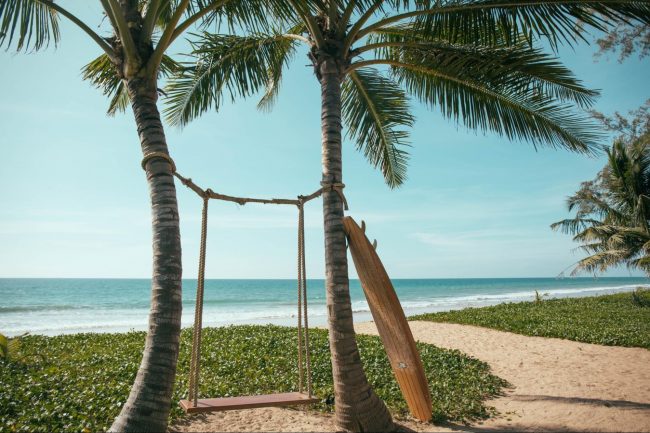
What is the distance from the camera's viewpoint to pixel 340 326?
13.9 feet

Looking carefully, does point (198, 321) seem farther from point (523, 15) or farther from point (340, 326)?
point (523, 15)

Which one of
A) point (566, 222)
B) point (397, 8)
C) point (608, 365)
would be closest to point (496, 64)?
point (397, 8)

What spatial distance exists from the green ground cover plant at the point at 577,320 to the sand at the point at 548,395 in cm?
59

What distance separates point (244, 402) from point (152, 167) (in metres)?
2.21

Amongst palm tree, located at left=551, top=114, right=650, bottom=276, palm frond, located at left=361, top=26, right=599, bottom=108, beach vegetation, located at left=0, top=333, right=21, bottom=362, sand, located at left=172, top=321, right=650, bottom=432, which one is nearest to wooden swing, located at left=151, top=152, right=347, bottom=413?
sand, located at left=172, top=321, right=650, bottom=432

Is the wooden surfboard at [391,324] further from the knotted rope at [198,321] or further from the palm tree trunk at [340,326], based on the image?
the knotted rope at [198,321]

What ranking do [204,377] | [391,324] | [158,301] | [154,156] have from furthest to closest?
[204,377]
[391,324]
[154,156]
[158,301]

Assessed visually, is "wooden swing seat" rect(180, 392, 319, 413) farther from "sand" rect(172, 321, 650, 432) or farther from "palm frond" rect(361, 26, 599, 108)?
"palm frond" rect(361, 26, 599, 108)

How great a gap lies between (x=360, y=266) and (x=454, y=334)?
8.33 metres

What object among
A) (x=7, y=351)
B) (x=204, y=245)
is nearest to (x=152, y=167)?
(x=204, y=245)

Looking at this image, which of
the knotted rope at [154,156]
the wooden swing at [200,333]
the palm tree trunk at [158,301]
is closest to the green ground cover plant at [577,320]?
the wooden swing at [200,333]

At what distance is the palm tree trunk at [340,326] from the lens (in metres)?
4.14

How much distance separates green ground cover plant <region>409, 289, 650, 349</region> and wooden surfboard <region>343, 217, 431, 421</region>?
7622 millimetres

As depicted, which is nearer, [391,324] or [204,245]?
[204,245]
